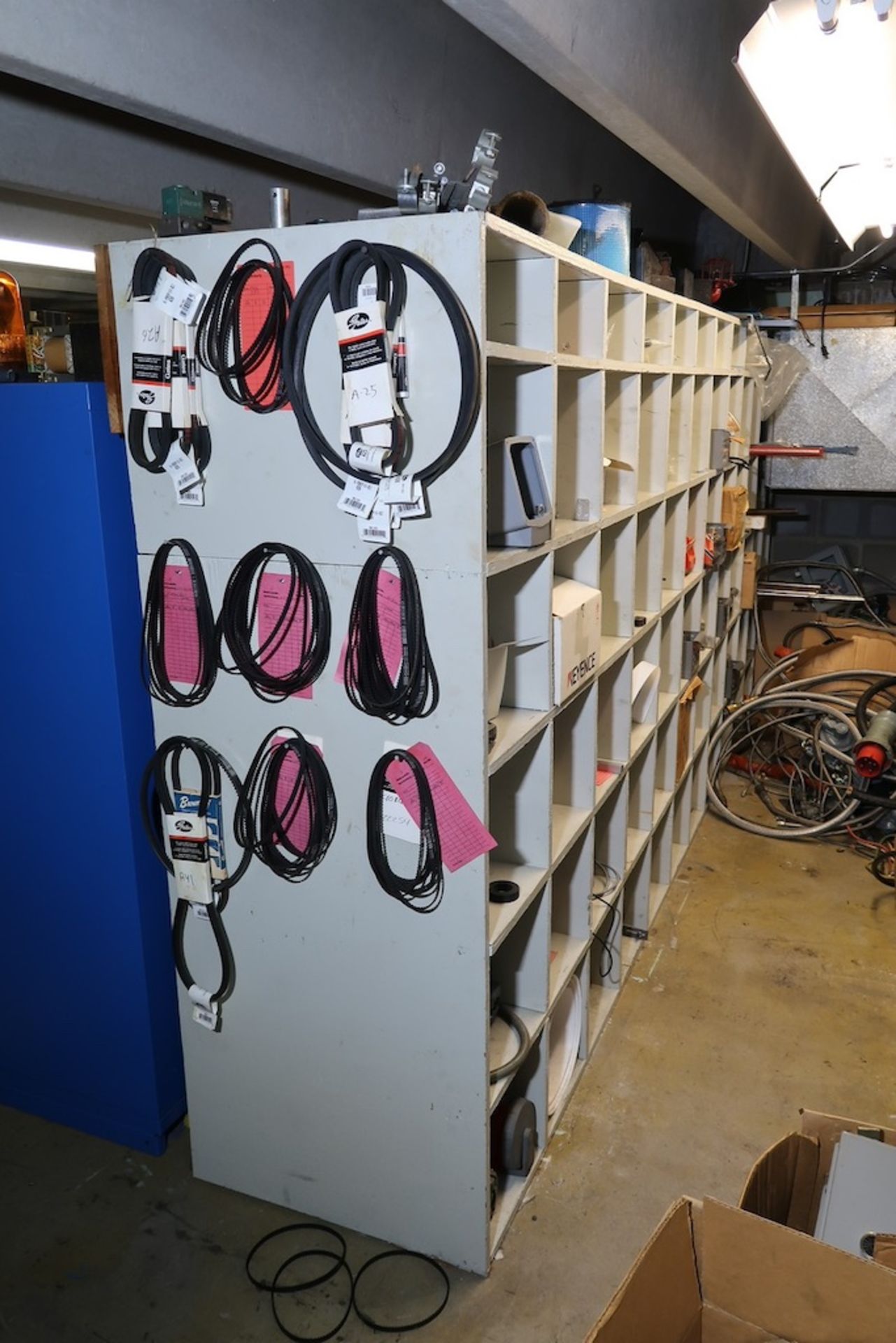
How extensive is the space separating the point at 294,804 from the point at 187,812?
26 centimetres

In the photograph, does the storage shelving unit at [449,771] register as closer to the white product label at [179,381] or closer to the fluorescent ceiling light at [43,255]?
the white product label at [179,381]

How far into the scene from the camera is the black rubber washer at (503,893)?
2047 millimetres

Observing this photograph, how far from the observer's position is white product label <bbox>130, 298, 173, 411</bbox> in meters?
1.78

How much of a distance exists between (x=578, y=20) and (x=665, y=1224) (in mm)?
2045

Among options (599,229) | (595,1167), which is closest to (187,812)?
(595,1167)

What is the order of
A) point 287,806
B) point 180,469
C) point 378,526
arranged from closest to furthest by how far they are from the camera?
point 378,526
point 180,469
point 287,806

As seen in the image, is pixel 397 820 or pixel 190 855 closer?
pixel 397 820

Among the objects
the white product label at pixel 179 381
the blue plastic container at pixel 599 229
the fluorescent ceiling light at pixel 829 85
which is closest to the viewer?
the fluorescent ceiling light at pixel 829 85

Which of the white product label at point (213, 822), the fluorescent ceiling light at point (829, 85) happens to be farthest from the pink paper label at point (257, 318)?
the fluorescent ceiling light at point (829, 85)

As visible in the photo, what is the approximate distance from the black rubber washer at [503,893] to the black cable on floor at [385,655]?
19.4 inches

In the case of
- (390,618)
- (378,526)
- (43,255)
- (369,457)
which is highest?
(43,255)

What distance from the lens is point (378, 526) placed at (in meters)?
1.71

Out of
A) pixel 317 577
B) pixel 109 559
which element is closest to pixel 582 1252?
pixel 317 577

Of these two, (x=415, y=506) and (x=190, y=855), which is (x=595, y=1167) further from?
(x=415, y=506)
